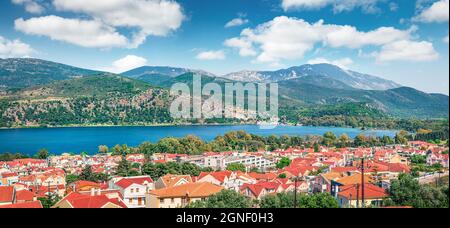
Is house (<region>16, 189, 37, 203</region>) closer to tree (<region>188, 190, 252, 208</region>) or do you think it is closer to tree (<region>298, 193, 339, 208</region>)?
tree (<region>188, 190, 252, 208</region>)

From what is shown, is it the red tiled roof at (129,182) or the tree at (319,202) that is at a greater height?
the tree at (319,202)

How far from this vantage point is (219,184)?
25.0 feet

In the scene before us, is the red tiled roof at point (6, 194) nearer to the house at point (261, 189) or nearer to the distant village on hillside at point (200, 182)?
the distant village on hillside at point (200, 182)

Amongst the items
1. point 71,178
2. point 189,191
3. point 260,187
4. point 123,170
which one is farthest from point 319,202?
point 71,178

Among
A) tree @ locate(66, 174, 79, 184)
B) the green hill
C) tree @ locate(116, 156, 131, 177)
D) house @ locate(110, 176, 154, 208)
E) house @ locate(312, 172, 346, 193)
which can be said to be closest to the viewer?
house @ locate(110, 176, 154, 208)

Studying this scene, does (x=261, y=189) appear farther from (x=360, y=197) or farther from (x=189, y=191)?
(x=189, y=191)

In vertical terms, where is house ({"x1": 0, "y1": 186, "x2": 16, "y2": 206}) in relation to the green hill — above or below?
below

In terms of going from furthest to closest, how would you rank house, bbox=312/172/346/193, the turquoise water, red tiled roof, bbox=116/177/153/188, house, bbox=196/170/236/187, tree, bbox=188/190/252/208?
the turquoise water < house, bbox=196/170/236/187 < house, bbox=312/172/346/193 < red tiled roof, bbox=116/177/153/188 < tree, bbox=188/190/252/208

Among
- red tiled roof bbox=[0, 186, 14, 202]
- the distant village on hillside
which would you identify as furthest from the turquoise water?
red tiled roof bbox=[0, 186, 14, 202]

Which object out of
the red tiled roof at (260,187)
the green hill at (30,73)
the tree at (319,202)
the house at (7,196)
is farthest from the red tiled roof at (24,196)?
the green hill at (30,73)

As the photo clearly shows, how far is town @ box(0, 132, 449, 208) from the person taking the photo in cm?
401

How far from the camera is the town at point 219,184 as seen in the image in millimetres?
4008

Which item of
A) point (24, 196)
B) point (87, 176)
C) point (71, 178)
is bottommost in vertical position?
point (71, 178)
